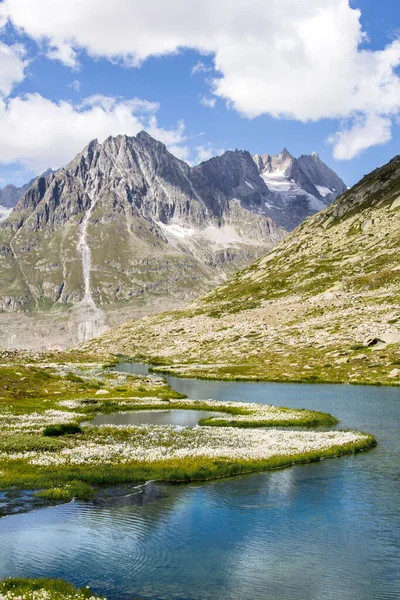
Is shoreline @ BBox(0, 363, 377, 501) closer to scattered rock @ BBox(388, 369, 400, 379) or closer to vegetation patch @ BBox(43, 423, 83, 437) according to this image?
vegetation patch @ BBox(43, 423, 83, 437)

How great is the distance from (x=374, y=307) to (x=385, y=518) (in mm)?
117001

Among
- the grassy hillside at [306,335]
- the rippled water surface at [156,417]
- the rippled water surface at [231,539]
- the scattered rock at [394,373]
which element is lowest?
the rippled water surface at [231,539]

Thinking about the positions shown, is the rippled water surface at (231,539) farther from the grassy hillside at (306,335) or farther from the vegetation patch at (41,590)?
the grassy hillside at (306,335)

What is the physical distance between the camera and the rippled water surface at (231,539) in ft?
68.5

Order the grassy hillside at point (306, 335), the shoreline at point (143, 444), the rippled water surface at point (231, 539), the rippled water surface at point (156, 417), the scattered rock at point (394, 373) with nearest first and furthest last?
the rippled water surface at point (231, 539) < the shoreline at point (143, 444) < the rippled water surface at point (156, 417) < the scattered rock at point (394, 373) < the grassy hillside at point (306, 335)

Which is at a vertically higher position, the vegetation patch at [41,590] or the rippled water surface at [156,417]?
the rippled water surface at [156,417]

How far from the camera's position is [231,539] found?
2541 centimetres

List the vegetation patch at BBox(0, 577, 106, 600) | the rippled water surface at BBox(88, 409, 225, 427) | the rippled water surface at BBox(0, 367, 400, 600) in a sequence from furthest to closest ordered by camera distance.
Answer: the rippled water surface at BBox(88, 409, 225, 427) → the rippled water surface at BBox(0, 367, 400, 600) → the vegetation patch at BBox(0, 577, 106, 600)

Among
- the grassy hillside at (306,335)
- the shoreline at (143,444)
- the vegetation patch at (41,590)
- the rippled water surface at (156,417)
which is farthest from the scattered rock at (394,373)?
the vegetation patch at (41,590)

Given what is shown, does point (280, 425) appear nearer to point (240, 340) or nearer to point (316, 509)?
point (316, 509)

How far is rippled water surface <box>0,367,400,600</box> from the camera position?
2089 cm

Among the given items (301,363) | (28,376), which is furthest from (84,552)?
(301,363)

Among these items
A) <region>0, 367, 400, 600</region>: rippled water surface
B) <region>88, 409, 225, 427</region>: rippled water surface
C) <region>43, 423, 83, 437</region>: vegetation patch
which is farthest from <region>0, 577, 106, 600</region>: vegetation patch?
<region>88, 409, 225, 427</region>: rippled water surface

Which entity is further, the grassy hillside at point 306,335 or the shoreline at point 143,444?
the grassy hillside at point 306,335
